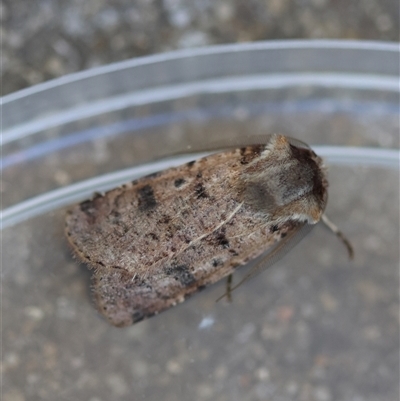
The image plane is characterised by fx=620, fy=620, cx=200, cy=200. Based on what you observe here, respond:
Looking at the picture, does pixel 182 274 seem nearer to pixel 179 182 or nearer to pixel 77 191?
pixel 179 182

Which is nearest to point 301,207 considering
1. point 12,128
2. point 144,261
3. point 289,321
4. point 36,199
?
point 144,261

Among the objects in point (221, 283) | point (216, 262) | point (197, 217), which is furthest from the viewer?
point (221, 283)

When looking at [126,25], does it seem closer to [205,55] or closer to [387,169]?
[205,55]

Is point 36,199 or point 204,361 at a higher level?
point 36,199

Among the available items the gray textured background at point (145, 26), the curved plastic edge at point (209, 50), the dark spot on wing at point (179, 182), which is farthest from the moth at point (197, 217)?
the gray textured background at point (145, 26)

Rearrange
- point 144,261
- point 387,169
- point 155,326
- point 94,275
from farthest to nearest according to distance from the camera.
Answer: point 387,169
point 155,326
point 94,275
point 144,261

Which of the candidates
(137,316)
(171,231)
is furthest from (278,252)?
(137,316)
